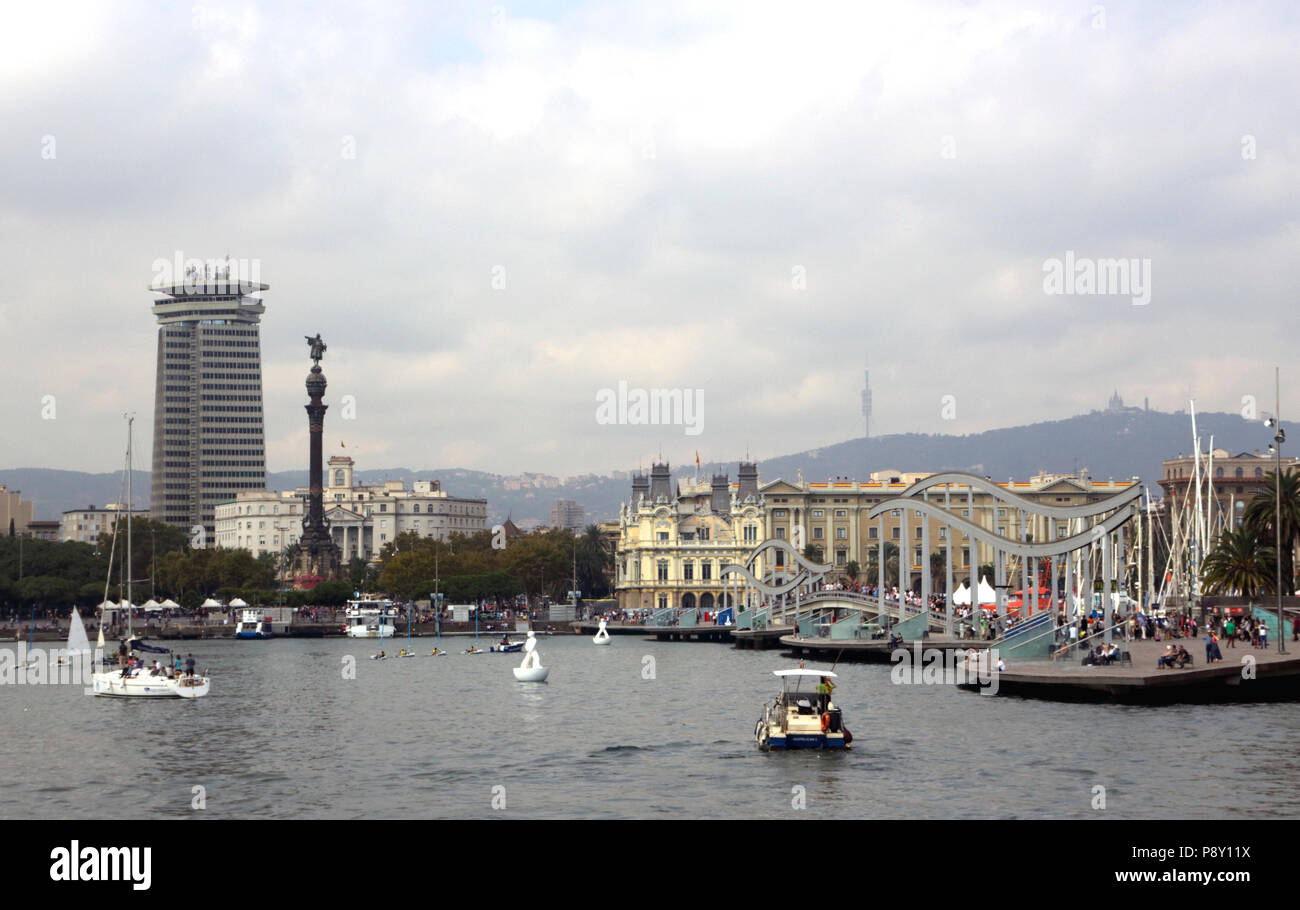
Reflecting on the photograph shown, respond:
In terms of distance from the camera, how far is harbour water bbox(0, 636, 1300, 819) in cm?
3506

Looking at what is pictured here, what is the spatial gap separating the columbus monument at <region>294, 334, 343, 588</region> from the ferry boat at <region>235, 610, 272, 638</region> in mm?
22985

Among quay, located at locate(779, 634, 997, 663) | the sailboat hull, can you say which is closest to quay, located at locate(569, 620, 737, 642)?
quay, located at locate(779, 634, 997, 663)

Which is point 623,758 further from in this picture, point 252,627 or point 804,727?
point 252,627

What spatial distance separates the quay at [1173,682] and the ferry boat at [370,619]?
94.2 m

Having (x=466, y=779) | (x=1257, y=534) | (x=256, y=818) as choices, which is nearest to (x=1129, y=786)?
(x=466, y=779)

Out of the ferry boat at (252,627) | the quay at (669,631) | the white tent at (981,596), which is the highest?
the white tent at (981,596)

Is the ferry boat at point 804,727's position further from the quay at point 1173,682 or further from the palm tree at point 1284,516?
the palm tree at point 1284,516

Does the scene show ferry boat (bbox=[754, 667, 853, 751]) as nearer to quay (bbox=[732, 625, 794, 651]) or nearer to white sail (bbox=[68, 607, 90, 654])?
white sail (bbox=[68, 607, 90, 654])

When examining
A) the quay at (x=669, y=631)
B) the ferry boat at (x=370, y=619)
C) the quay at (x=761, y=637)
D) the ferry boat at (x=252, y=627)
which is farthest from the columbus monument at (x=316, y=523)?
the quay at (x=761, y=637)

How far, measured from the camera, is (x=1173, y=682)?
53875 mm

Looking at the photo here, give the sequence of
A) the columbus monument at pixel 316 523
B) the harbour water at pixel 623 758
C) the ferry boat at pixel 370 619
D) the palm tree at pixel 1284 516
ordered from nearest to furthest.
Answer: the harbour water at pixel 623 758 < the palm tree at pixel 1284 516 < the ferry boat at pixel 370 619 < the columbus monument at pixel 316 523

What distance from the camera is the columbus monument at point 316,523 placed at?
A: 175000mm

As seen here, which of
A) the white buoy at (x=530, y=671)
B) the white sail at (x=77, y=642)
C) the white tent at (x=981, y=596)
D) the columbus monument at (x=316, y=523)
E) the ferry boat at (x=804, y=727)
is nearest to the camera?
the ferry boat at (x=804, y=727)

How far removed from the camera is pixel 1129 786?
3619cm
